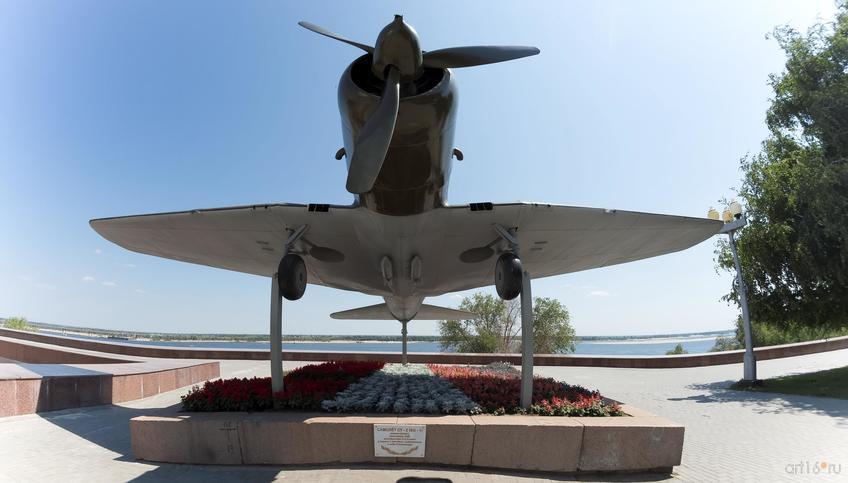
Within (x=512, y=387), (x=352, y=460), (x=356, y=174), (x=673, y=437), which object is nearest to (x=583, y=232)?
(x=512, y=387)

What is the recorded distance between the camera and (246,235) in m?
9.15

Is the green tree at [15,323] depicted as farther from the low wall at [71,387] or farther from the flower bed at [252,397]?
the flower bed at [252,397]

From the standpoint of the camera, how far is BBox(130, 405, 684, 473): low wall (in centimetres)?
604

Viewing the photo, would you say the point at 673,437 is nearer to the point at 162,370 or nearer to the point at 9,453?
the point at 9,453

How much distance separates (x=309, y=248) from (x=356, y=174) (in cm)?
445

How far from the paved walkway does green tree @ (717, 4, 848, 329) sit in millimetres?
5605

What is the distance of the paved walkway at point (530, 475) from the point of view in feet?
18.9

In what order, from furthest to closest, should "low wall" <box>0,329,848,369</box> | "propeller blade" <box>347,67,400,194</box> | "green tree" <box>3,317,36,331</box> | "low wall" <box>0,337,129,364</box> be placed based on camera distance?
1. "green tree" <box>3,317,36,331</box>
2. "low wall" <box>0,329,848,369</box>
3. "low wall" <box>0,337,129,364</box>
4. "propeller blade" <box>347,67,400,194</box>

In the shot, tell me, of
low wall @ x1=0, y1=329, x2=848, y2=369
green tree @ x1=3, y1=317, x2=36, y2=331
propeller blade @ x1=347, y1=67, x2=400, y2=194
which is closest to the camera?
propeller blade @ x1=347, y1=67, x2=400, y2=194

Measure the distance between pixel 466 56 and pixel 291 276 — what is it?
16.2 feet

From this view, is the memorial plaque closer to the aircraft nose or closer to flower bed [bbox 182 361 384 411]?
flower bed [bbox 182 361 384 411]

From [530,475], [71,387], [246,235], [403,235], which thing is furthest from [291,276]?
[71,387]

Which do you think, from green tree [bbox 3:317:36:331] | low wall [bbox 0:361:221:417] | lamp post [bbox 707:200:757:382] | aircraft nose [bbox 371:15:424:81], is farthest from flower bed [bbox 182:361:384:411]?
green tree [bbox 3:317:36:331]

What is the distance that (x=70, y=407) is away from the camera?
1028cm
